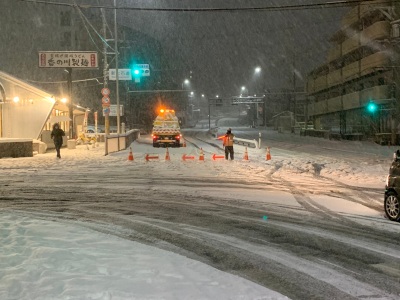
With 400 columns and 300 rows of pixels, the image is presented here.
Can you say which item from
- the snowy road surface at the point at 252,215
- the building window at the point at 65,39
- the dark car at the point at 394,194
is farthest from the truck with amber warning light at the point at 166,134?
the building window at the point at 65,39

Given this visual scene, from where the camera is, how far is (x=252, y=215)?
9406 mm

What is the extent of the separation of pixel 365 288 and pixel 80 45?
274 ft

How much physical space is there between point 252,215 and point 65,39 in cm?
8100

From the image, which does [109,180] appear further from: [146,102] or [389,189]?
[146,102]

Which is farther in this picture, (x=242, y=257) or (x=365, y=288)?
(x=242, y=257)

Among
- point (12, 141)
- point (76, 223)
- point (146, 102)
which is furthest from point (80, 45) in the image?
point (76, 223)

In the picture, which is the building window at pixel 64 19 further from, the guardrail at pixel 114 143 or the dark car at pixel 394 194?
the dark car at pixel 394 194

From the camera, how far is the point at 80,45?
82812 millimetres

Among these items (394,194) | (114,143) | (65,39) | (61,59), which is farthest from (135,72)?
(65,39)

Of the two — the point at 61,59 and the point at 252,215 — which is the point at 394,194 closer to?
the point at 252,215

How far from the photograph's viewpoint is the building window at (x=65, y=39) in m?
83.1

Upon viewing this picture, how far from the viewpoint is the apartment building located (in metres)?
43.3

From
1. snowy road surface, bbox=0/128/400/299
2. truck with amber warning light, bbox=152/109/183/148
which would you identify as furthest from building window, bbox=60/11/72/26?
snowy road surface, bbox=0/128/400/299

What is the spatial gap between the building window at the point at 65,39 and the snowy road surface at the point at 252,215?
69.7 meters
